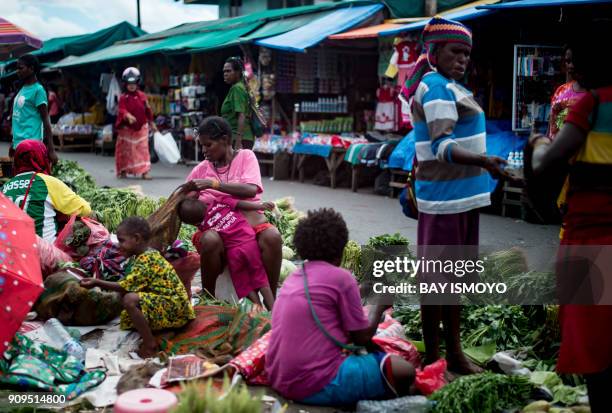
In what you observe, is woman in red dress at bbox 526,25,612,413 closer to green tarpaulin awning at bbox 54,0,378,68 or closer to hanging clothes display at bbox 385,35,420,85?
hanging clothes display at bbox 385,35,420,85

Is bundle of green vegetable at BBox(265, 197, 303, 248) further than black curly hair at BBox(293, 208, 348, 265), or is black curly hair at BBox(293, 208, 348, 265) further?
bundle of green vegetable at BBox(265, 197, 303, 248)

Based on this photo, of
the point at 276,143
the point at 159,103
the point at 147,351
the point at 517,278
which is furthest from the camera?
the point at 159,103

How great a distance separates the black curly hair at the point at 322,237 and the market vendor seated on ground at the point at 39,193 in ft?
8.37

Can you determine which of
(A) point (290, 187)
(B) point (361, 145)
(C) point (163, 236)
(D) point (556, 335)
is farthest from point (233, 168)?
(A) point (290, 187)

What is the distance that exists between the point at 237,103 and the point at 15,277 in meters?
5.25

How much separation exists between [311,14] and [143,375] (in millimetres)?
12406

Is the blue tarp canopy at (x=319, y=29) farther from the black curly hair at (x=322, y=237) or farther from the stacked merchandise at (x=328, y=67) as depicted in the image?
the black curly hair at (x=322, y=237)

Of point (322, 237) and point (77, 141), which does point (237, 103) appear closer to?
point (322, 237)

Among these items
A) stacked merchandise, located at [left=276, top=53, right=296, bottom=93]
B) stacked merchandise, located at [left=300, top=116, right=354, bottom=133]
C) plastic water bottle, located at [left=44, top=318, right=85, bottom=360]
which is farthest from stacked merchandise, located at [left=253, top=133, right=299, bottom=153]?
plastic water bottle, located at [left=44, top=318, right=85, bottom=360]

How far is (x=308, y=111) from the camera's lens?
14.7 meters

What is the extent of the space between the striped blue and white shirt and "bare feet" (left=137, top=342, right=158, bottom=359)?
5.78 ft

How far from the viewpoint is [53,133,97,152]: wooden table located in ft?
74.3

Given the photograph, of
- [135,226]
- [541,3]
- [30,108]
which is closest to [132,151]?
[30,108]

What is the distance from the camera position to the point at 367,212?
10039 mm
